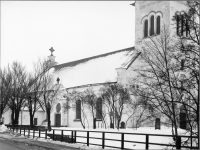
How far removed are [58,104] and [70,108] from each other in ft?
14.4

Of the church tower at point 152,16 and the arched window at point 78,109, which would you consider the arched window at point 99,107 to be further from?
the church tower at point 152,16

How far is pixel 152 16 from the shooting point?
4384 cm

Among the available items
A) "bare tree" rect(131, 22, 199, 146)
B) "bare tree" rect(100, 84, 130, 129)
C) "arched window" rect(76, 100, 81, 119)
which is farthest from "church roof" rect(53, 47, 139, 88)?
"bare tree" rect(131, 22, 199, 146)

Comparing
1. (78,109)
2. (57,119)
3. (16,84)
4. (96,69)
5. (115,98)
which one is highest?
(96,69)

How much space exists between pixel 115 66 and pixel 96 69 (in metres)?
5.24

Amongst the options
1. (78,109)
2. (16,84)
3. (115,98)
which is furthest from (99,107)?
(16,84)

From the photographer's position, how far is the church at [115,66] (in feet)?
135

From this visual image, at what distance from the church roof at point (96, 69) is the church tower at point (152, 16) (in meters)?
3.02

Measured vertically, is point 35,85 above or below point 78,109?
above

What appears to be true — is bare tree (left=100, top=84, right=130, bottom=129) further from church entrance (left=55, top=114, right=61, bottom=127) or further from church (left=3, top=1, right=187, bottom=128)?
church entrance (left=55, top=114, right=61, bottom=127)

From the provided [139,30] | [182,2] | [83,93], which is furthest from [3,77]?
[182,2]

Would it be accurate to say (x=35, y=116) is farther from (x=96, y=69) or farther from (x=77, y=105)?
(x=96, y=69)

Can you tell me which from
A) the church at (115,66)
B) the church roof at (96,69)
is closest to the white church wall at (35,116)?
the church at (115,66)

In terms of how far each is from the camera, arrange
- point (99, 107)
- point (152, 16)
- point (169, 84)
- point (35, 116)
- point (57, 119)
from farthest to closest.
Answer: point (35, 116), point (57, 119), point (152, 16), point (99, 107), point (169, 84)
